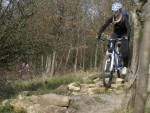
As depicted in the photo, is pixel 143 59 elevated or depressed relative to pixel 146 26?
depressed

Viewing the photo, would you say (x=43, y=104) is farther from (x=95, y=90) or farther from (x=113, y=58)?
(x=113, y=58)

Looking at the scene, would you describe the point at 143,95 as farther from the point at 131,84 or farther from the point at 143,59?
the point at 131,84

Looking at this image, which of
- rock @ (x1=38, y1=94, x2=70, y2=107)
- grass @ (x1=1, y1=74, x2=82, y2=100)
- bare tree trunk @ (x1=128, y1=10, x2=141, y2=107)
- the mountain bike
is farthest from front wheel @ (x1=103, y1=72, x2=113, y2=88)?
bare tree trunk @ (x1=128, y1=10, x2=141, y2=107)

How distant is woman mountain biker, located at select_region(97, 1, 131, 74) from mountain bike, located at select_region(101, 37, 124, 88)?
0.34ft

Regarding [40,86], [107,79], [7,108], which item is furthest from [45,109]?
[40,86]

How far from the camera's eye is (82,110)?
26.7 feet

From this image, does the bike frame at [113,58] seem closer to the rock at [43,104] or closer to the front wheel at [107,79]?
the front wheel at [107,79]

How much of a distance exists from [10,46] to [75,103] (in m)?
6.26

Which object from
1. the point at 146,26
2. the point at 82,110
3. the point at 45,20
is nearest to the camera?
the point at 146,26

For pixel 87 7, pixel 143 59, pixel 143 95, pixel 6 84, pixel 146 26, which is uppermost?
pixel 87 7

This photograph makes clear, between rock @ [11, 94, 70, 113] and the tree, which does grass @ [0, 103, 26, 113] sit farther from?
the tree

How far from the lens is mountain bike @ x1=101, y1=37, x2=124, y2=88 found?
33.0 ft

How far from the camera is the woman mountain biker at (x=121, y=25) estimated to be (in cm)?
960

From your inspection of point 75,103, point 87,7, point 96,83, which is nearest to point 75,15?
point 87,7
